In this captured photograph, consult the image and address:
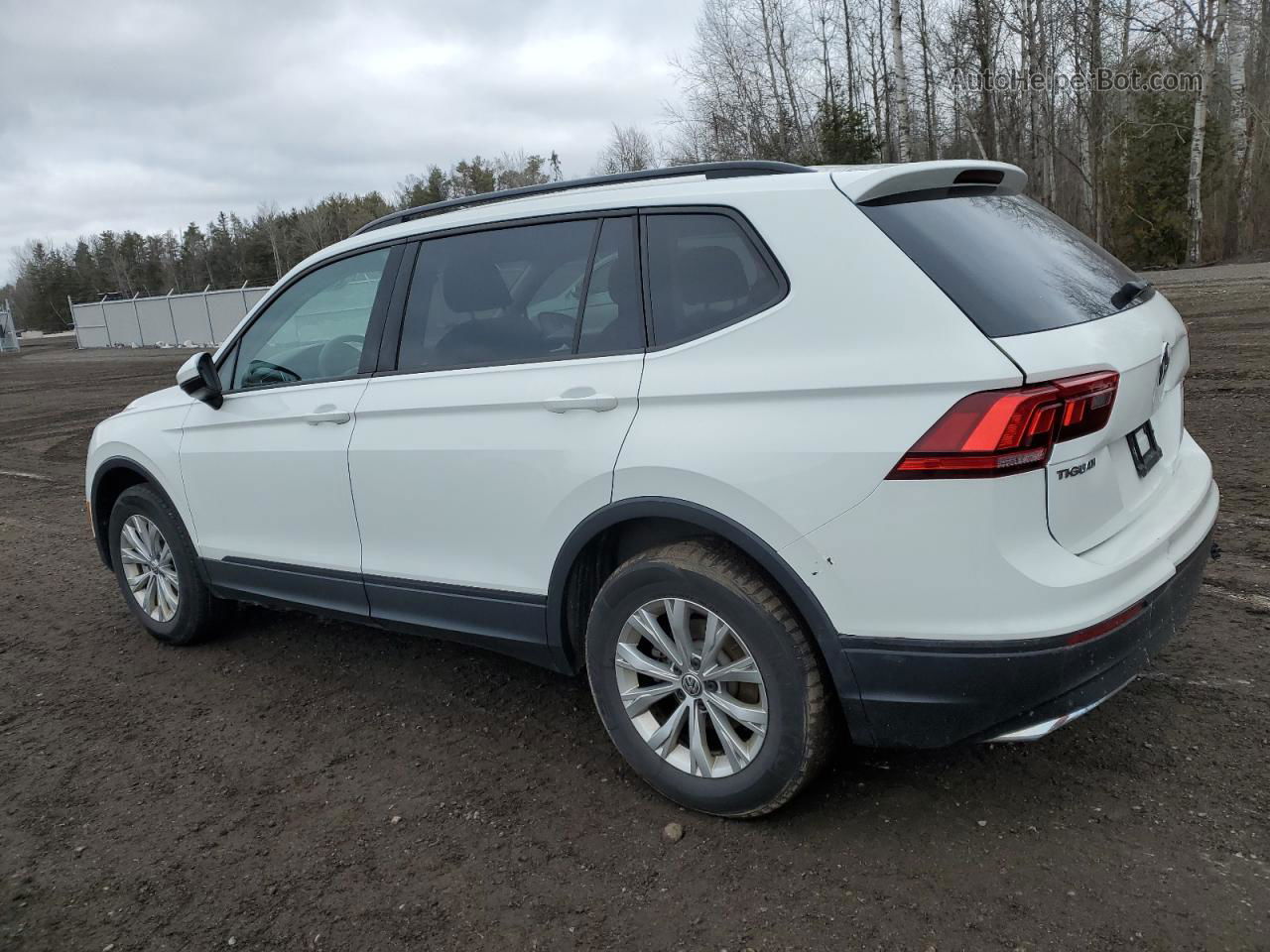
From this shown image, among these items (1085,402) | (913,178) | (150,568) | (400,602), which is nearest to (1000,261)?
(913,178)

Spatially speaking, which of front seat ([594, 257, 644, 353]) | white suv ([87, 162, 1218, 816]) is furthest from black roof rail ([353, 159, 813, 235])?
front seat ([594, 257, 644, 353])

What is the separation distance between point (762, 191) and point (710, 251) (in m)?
0.23

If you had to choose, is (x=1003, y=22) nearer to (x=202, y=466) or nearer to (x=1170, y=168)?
(x=1170, y=168)

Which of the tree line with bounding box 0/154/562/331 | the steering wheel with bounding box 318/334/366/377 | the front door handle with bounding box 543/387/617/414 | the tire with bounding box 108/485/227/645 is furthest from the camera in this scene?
the tree line with bounding box 0/154/562/331

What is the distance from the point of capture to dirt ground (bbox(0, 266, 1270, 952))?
8.50ft

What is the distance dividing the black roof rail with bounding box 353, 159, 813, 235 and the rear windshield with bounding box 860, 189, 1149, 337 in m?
0.40

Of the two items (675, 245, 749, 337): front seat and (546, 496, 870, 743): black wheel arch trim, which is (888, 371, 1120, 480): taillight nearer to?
(546, 496, 870, 743): black wheel arch trim

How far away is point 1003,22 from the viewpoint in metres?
31.4

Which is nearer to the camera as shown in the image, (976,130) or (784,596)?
(784,596)

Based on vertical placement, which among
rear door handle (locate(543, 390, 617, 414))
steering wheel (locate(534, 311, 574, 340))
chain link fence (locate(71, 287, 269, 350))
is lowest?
rear door handle (locate(543, 390, 617, 414))

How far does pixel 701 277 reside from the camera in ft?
9.77

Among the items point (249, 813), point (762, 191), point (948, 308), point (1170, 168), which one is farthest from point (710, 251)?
point (1170, 168)

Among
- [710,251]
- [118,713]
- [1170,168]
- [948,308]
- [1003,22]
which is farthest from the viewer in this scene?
[1003,22]

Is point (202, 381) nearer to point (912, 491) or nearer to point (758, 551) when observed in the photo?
point (758, 551)
